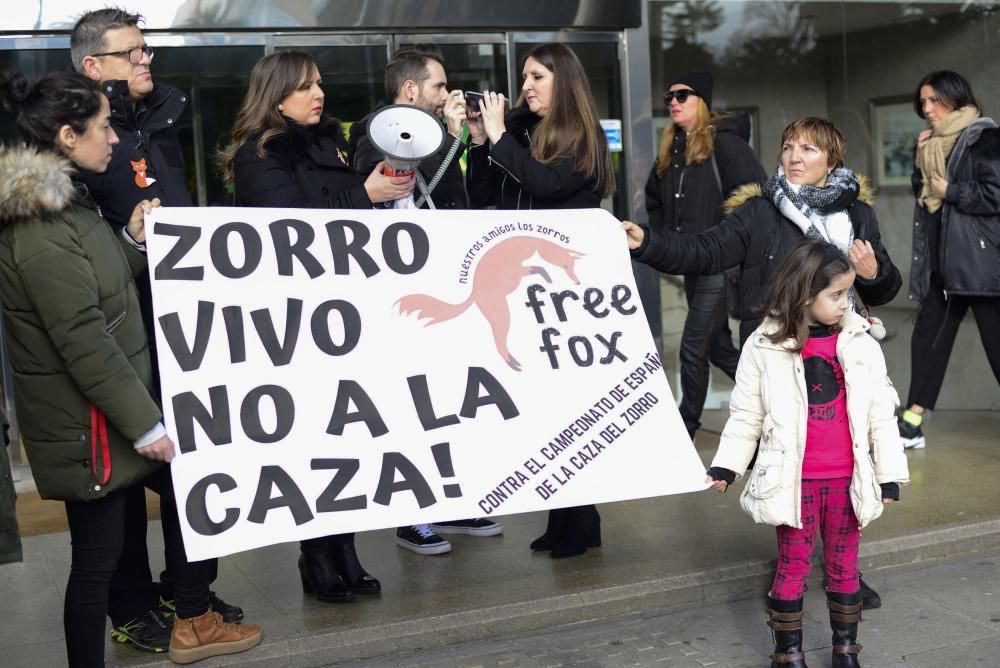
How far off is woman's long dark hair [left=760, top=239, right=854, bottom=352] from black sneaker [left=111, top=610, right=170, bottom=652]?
232 centimetres

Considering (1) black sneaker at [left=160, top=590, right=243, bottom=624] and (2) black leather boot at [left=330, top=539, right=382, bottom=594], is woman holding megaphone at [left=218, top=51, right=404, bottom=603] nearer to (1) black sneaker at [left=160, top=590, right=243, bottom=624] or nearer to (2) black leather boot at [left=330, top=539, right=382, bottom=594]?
(2) black leather boot at [left=330, top=539, right=382, bottom=594]

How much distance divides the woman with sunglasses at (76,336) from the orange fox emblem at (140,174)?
11.9 inches

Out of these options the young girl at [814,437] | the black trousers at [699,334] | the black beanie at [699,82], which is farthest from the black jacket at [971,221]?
the young girl at [814,437]

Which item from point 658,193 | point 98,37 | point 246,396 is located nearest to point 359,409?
point 246,396

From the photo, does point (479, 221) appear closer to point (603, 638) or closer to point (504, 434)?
point (504, 434)

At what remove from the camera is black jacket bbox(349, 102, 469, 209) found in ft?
15.5

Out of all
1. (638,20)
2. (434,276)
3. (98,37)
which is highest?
(638,20)

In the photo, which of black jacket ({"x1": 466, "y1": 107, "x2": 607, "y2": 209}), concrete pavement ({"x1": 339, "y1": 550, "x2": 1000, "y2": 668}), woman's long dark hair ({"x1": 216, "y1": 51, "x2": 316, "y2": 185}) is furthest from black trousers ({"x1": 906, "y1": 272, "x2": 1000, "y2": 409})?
woman's long dark hair ({"x1": 216, "y1": 51, "x2": 316, "y2": 185})

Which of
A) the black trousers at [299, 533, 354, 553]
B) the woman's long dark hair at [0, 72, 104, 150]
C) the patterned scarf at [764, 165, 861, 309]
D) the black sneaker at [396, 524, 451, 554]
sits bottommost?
the black sneaker at [396, 524, 451, 554]

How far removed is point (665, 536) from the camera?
5441 millimetres

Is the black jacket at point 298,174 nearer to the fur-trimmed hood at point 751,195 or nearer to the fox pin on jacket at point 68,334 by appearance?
the fox pin on jacket at point 68,334

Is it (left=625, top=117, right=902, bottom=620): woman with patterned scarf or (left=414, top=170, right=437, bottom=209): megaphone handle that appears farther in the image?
(left=414, top=170, right=437, bottom=209): megaphone handle

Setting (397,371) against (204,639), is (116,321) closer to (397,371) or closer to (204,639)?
(397,371)

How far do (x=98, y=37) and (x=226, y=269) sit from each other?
948mm
